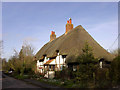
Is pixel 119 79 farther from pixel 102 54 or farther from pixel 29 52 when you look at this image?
pixel 29 52

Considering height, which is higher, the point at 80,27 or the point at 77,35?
the point at 80,27

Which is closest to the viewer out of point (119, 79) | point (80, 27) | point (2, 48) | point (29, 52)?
point (119, 79)

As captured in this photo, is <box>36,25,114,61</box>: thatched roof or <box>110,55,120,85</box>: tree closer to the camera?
<box>110,55,120,85</box>: tree

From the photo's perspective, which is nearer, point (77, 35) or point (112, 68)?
point (112, 68)

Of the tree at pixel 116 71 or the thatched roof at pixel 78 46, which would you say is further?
the thatched roof at pixel 78 46

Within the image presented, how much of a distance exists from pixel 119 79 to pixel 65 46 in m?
12.3

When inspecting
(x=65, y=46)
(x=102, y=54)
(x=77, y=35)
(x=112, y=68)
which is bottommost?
(x=112, y=68)

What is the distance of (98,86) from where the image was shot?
11.5 m

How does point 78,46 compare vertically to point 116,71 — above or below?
above

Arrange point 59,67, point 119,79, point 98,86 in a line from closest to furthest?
point 98,86 → point 119,79 → point 59,67

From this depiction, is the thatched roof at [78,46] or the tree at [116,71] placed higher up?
the thatched roof at [78,46]

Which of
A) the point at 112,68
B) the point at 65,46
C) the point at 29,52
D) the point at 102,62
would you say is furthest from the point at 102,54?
the point at 29,52

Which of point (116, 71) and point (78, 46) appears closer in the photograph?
point (116, 71)

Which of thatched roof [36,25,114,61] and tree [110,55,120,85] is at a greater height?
thatched roof [36,25,114,61]
